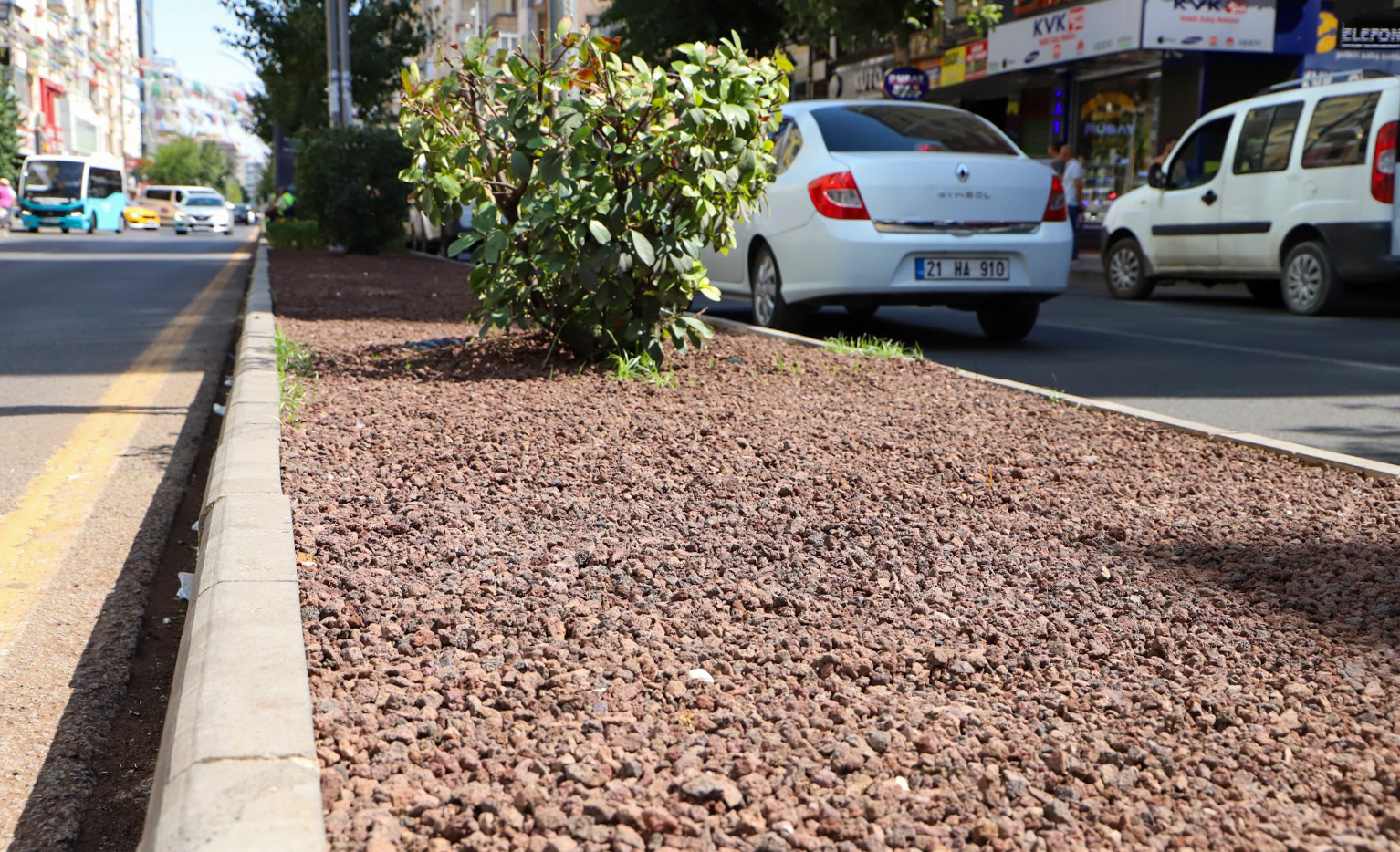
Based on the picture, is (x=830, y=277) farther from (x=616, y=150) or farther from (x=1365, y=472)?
(x=1365, y=472)

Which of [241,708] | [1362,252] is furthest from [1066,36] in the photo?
[241,708]

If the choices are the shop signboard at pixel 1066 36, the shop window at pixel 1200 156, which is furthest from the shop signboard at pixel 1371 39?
the shop window at pixel 1200 156

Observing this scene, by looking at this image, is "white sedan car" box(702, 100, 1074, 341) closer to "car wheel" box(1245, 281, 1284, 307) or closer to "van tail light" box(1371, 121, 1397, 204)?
"van tail light" box(1371, 121, 1397, 204)

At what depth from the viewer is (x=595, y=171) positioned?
19.6 feet

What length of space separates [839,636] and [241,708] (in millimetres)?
1145

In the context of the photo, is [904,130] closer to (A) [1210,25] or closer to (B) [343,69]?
(A) [1210,25]

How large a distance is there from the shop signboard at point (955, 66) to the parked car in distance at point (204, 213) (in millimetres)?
27260

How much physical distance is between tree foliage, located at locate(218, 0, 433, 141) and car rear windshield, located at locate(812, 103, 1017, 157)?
85.7 ft

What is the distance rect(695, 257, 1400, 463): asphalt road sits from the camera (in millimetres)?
6129

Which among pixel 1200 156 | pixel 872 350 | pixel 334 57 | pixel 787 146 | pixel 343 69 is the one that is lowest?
pixel 872 350

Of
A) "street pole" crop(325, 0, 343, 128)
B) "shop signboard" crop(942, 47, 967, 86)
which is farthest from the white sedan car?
"shop signboard" crop(942, 47, 967, 86)

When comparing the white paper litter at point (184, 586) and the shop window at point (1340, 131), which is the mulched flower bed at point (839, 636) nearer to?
the white paper litter at point (184, 586)

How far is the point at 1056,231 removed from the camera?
852 centimetres

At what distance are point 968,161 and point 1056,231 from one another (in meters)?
0.72
